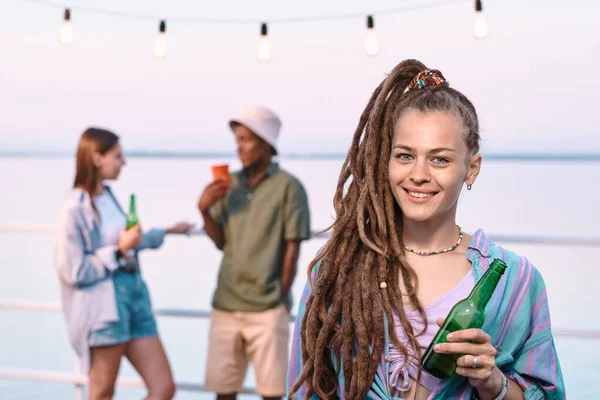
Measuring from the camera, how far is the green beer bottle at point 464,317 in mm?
1402

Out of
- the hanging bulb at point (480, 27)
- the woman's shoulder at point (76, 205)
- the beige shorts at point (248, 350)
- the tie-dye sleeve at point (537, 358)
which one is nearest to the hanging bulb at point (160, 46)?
the woman's shoulder at point (76, 205)

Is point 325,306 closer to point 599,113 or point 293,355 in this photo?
point 293,355

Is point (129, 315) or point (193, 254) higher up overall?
point (129, 315)

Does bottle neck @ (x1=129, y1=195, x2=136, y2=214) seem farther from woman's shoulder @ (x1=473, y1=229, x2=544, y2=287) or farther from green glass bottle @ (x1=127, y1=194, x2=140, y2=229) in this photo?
woman's shoulder @ (x1=473, y1=229, x2=544, y2=287)

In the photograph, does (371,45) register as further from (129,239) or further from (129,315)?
(129,315)

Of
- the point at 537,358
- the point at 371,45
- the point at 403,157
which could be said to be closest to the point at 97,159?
the point at 371,45

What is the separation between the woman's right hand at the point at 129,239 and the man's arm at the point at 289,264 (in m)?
0.53

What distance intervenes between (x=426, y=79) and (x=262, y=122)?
2039 mm

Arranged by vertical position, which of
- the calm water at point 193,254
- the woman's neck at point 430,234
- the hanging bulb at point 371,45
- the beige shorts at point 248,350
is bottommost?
the calm water at point 193,254

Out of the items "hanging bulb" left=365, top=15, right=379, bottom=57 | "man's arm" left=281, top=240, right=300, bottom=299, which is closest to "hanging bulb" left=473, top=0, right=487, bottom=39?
"hanging bulb" left=365, top=15, right=379, bottom=57

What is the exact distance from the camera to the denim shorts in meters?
3.34

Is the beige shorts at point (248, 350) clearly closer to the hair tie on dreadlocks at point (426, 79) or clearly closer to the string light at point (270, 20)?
the string light at point (270, 20)

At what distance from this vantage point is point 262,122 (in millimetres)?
3568

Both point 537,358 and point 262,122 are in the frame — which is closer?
point 537,358
